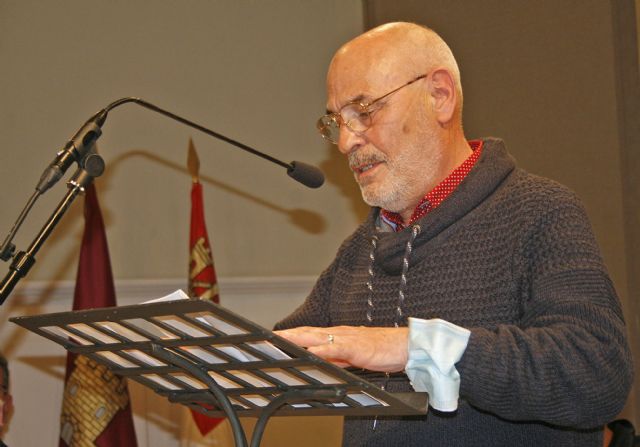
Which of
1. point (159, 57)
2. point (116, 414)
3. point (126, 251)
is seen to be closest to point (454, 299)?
point (116, 414)

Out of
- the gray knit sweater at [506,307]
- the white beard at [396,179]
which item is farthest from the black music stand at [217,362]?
the white beard at [396,179]

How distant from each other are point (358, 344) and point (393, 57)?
3.17ft

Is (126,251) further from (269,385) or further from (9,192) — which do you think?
(269,385)

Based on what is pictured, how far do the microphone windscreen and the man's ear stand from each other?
366 mm

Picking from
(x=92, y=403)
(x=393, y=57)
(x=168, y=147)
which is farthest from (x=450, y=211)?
(x=168, y=147)

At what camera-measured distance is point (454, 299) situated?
1984 mm

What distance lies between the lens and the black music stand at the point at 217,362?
1.31 metres

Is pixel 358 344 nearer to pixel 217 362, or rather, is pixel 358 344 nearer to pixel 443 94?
pixel 217 362

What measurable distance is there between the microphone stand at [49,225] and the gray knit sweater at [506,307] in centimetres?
63

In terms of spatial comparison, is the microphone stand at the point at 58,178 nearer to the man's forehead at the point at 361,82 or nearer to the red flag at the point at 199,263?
the man's forehead at the point at 361,82

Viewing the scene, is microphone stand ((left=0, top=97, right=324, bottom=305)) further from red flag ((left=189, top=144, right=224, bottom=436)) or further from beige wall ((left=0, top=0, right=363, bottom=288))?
beige wall ((left=0, top=0, right=363, bottom=288))

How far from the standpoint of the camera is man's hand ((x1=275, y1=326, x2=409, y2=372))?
1.44 meters

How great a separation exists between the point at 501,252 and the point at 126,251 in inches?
94.7

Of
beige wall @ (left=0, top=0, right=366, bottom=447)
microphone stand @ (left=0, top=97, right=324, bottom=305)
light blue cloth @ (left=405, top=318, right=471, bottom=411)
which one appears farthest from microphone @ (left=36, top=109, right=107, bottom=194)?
beige wall @ (left=0, top=0, right=366, bottom=447)
